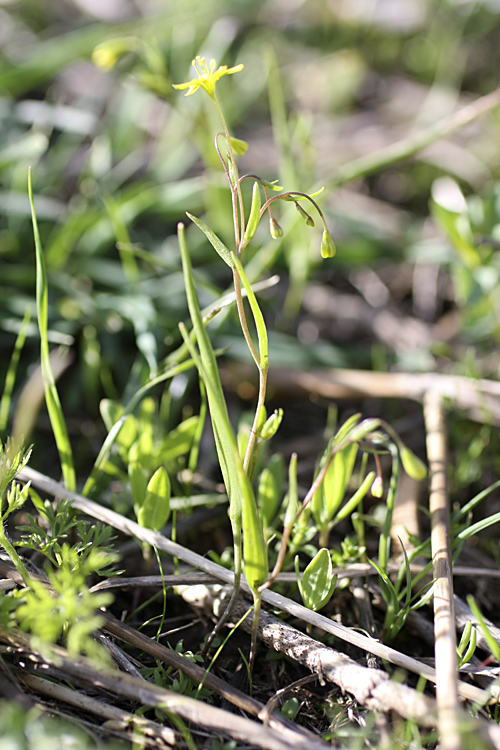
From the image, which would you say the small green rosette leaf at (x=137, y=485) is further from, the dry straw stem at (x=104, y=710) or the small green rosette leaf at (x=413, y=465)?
the small green rosette leaf at (x=413, y=465)

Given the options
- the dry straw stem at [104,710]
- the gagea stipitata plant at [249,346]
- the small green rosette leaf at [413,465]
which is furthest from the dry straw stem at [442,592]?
the dry straw stem at [104,710]

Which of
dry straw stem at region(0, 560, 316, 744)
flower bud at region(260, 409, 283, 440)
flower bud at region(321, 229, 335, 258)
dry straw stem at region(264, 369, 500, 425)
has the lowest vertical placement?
dry straw stem at region(0, 560, 316, 744)

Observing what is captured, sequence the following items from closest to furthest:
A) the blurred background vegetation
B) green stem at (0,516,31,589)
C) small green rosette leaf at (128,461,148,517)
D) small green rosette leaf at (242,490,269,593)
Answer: small green rosette leaf at (242,490,269,593), green stem at (0,516,31,589), small green rosette leaf at (128,461,148,517), the blurred background vegetation

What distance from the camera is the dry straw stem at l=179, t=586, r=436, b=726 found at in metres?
1.06

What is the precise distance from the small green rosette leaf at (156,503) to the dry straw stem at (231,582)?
32 mm

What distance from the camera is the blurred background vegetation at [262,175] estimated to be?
82.6 inches

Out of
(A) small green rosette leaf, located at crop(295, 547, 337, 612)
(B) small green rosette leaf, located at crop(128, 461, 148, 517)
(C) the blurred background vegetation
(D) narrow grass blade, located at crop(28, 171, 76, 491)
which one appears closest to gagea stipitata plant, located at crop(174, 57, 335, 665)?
(A) small green rosette leaf, located at crop(295, 547, 337, 612)

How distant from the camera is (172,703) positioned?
104 centimetres

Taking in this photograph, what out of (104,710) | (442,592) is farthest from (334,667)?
(104,710)

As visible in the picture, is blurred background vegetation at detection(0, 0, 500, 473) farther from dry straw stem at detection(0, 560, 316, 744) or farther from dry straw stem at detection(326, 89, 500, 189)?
dry straw stem at detection(0, 560, 316, 744)

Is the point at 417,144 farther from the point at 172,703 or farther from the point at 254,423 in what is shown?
the point at 172,703

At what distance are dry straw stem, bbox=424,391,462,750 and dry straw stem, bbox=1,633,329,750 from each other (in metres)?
0.22

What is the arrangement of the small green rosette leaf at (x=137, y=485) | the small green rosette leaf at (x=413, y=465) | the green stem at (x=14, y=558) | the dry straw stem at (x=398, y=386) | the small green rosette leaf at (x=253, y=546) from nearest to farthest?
the small green rosette leaf at (x=253, y=546) → the green stem at (x=14, y=558) → the small green rosette leaf at (x=413, y=465) → the small green rosette leaf at (x=137, y=485) → the dry straw stem at (x=398, y=386)

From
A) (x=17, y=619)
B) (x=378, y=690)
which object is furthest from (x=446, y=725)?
(x=17, y=619)
